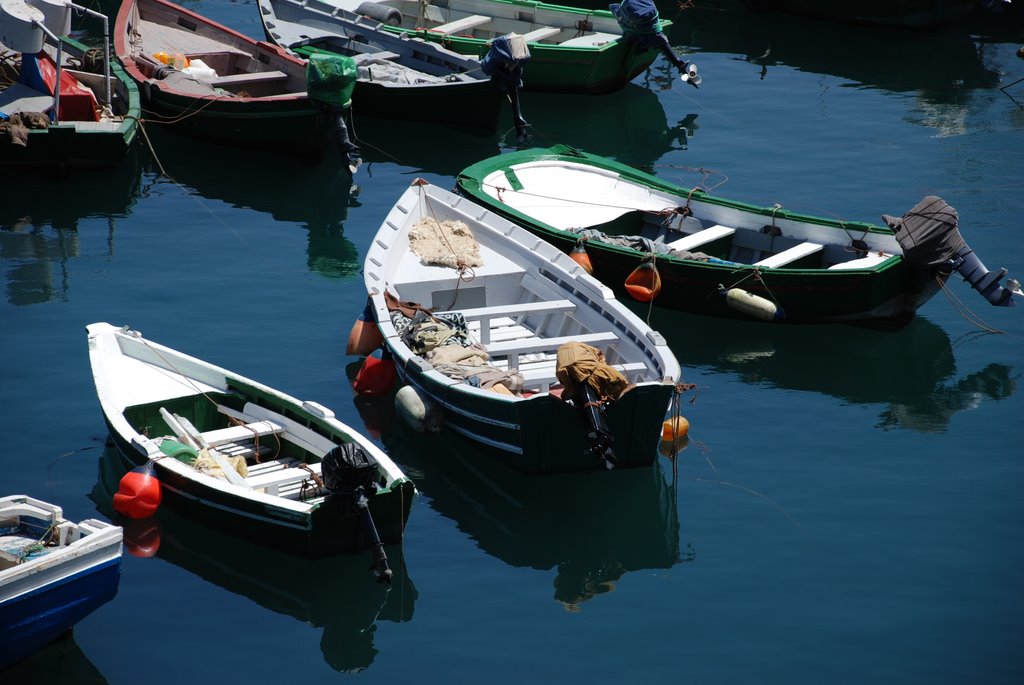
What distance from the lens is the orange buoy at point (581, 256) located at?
17156mm

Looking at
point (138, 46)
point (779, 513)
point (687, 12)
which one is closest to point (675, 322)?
point (779, 513)

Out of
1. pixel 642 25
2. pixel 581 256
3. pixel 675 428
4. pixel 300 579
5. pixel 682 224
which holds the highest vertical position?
pixel 642 25

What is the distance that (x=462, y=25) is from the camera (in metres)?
25.8

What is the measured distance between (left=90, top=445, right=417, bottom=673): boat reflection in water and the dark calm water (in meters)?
0.03

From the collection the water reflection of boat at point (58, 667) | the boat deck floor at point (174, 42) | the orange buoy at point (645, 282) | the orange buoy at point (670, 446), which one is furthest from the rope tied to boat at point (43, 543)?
the boat deck floor at point (174, 42)

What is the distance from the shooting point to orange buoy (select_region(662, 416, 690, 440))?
14117 mm

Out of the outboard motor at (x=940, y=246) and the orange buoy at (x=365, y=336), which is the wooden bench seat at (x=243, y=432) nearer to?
the orange buoy at (x=365, y=336)

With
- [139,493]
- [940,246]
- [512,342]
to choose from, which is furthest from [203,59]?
[940,246]

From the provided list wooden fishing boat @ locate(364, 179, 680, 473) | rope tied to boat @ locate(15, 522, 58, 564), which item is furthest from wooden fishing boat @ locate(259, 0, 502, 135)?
rope tied to boat @ locate(15, 522, 58, 564)

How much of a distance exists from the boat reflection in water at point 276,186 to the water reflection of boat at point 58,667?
8.90 m

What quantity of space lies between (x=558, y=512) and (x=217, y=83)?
1254 centimetres

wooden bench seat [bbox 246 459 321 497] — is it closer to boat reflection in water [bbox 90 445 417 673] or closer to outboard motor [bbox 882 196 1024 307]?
boat reflection in water [bbox 90 445 417 673]

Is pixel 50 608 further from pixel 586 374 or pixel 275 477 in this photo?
pixel 586 374

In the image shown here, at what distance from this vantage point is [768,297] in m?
16.6
